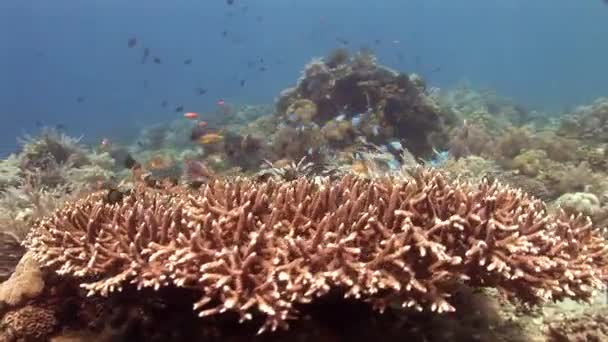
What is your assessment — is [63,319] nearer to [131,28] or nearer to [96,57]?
[131,28]

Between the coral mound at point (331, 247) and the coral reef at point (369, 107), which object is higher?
the coral reef at point (369, 107)

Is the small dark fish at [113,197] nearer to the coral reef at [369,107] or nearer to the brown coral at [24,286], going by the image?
the brown coral at [24,286]

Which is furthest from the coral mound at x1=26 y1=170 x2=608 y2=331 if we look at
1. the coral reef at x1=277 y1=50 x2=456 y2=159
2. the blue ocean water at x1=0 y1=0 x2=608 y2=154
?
the blue ocean water at x1=0 y1=0 x2=608 y2=154

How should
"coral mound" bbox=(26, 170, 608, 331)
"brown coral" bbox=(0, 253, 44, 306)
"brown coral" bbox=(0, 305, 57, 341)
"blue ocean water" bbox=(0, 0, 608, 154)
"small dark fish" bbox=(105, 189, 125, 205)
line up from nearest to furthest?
"coral mound" bbox=(26, 170, 608, 331) → "brown coral" bbox=(0, 305, 57, 341) → "brown coral" bbox=(0, 253, 44, 306) → "small dark fish" bbox=(105, 189, 125, 205) → "blue ocean water" bbox=(0, 0, 608, 154)

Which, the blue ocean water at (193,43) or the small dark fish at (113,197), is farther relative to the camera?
the blue ocean water at (193,43)

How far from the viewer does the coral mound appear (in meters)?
3.14

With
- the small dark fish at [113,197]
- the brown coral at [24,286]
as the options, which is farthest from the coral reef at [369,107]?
the brown coral at [24,286]

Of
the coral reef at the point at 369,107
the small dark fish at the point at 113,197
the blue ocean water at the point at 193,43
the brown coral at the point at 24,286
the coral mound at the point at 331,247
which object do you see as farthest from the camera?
the blue ocean water at the point at 193,43

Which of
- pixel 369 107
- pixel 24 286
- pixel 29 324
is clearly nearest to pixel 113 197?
pixel 24 286

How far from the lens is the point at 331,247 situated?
3174mm

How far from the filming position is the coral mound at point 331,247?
314 cm

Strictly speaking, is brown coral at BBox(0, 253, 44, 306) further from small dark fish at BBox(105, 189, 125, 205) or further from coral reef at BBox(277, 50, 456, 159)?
coral reef at BBox(277, 50, 456, 159)

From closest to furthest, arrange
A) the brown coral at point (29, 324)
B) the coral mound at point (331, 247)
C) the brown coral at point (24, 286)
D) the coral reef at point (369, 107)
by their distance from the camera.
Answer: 1. the coral mound at point (331, 247)
2. the brown coral at point (29, 324)
3. the brown coral at point (24, 286)
4. the coral reef at point (369, 107)

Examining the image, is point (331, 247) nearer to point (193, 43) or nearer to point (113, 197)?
point (113, 197)
